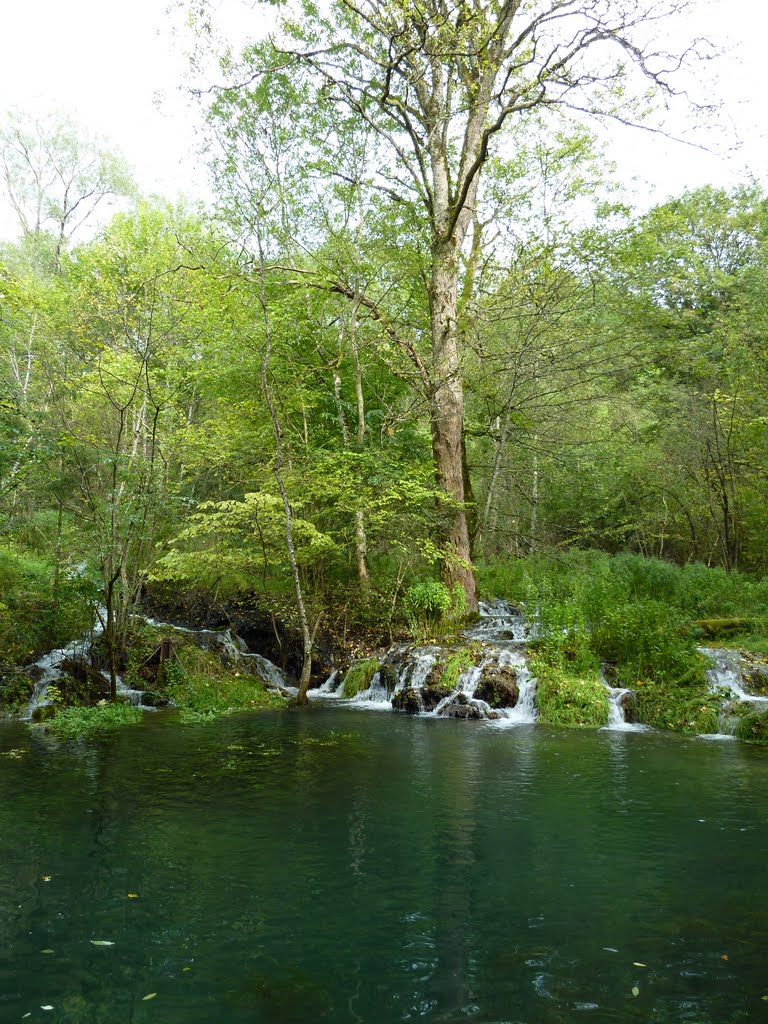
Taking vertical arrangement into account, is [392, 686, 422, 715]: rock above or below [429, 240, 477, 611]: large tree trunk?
below

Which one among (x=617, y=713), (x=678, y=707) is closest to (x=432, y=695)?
(x=617, y=713)

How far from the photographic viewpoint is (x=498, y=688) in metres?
11.4

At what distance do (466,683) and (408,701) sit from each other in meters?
1.06

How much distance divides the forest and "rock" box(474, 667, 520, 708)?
33.2 inches

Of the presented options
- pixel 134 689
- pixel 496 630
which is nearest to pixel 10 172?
pixel 134 689

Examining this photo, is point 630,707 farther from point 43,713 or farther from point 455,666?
point 43,713

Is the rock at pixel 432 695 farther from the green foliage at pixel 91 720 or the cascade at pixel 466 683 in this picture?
the green foliage at pixel 91 720

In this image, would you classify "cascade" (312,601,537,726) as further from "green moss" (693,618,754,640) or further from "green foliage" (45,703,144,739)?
"green foliage" (45,703,144,739)

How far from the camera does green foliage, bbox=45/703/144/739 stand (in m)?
9.36

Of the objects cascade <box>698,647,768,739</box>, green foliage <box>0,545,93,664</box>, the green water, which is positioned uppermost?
green foliage <box>0,545,93,664</box>

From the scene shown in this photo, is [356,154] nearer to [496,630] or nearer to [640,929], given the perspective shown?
[496,630]

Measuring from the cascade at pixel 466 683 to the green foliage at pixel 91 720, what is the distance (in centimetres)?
411

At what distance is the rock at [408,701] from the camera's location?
11.8m

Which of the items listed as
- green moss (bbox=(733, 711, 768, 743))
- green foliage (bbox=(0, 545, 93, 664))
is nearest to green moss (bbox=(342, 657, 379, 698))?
green foliage (bbox=(0, 545, 93, 664))
